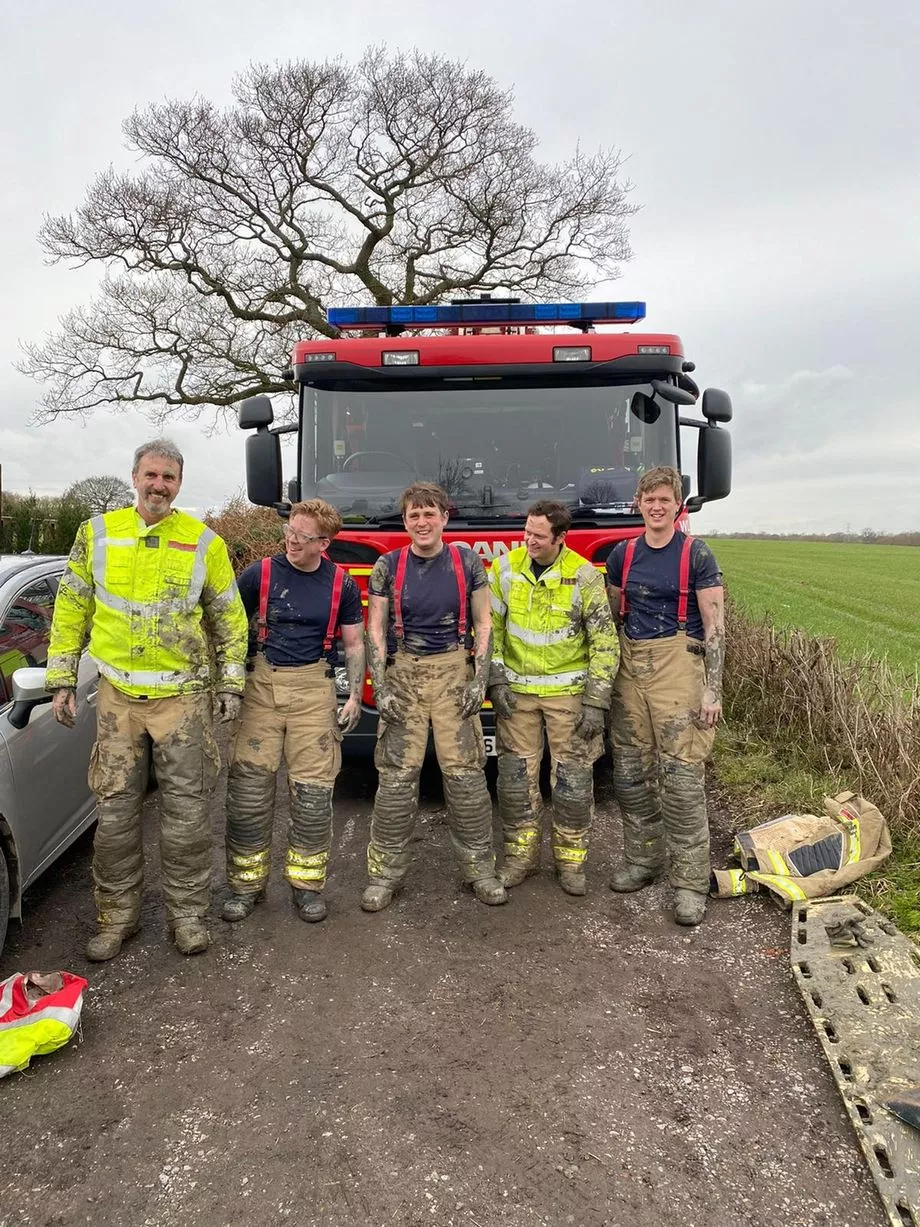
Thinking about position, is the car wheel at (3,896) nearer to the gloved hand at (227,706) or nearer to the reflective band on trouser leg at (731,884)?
the gloved hand at (227,706)

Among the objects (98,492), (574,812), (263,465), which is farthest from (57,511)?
(574,812)

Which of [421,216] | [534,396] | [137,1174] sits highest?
[421,216]

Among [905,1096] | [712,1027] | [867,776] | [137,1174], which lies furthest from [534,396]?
[137,1174]

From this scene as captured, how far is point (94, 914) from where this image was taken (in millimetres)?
4004

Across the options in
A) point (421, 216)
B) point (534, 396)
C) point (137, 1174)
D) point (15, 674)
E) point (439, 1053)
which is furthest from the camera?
point (421, 216)

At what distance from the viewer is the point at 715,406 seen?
201 inches

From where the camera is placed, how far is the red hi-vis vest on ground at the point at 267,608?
3.97 m

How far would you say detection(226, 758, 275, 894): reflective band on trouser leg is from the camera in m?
3.98

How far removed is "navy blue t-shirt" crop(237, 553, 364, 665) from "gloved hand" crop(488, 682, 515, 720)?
0.81 meters

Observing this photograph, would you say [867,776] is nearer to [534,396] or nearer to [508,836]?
[508,836]

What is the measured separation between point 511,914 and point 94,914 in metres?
1.95

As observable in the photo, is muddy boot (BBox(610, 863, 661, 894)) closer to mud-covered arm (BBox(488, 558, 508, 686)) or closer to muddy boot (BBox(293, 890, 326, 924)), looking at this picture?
mud-covered arm (BBox(488, 558, 508, 686))

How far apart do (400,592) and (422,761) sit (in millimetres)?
821

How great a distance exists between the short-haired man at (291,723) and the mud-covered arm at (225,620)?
21 centimetres
